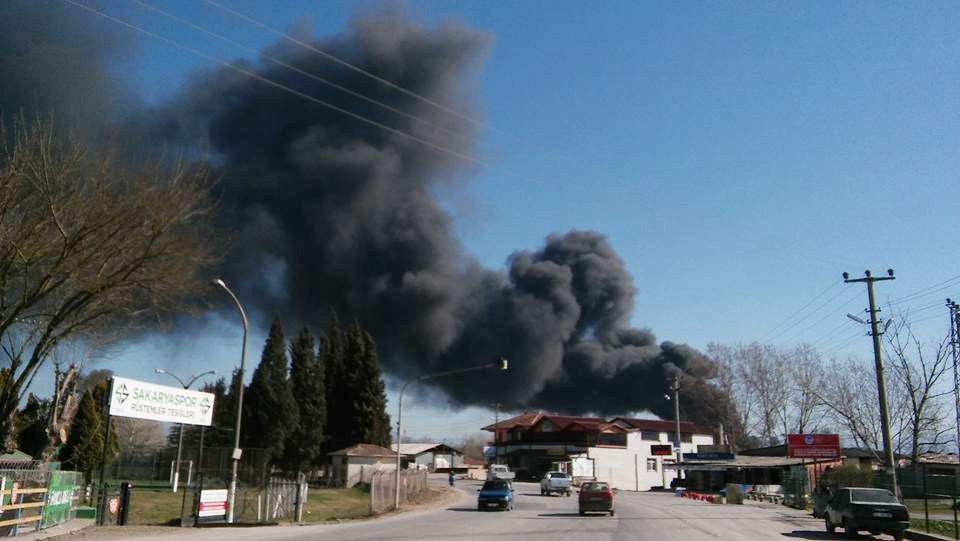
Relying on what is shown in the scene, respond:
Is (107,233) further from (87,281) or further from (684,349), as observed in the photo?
(684,349)

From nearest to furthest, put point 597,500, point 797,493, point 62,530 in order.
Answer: point 62,530, point 597,500, point 797,493

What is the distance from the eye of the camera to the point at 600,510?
3020cm

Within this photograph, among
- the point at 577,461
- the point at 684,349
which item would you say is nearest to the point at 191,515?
the point at 577,461

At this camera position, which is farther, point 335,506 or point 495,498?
point 335,506

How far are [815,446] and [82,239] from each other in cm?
4608

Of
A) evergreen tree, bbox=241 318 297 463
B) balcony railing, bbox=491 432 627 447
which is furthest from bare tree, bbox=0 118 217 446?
balcony railing, bbox=491 432 627 447

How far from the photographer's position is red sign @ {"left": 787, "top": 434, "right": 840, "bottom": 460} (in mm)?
49656

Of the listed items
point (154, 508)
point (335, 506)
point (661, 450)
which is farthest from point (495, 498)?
point (661, 450)

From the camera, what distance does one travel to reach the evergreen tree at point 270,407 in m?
51.0

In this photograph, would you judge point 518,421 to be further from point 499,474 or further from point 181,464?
point 181,464

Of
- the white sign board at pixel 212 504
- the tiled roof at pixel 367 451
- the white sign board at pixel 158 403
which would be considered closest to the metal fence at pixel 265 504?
the white sign board at pixel 212 504

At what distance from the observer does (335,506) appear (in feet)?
116

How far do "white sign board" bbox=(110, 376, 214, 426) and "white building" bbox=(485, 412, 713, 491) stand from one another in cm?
4671

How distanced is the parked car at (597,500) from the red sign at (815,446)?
2434cm
